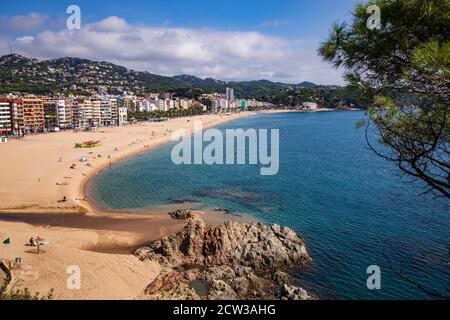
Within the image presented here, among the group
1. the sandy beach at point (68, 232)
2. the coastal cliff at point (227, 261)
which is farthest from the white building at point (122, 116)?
the coastal cliff at point (227, 261)

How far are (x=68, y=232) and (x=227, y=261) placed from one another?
10.1 m

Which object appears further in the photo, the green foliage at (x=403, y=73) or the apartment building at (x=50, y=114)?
the apartment building at (x=50, y=114)

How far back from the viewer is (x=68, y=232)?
22.3 m

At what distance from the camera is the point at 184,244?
19359 millimetres

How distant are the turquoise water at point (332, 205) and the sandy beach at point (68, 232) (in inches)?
117

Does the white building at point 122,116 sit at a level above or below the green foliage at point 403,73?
above

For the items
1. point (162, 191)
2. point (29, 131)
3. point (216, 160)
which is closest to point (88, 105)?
point (29, 131)

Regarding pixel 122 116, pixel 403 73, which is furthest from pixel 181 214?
pixel 122 116

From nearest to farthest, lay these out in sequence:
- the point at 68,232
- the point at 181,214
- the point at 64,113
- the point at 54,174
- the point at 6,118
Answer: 1. the point at 68,232
2. the point at 181,214
3. the point at 54,174
4. the point at 6,118
5. the point at 64,113

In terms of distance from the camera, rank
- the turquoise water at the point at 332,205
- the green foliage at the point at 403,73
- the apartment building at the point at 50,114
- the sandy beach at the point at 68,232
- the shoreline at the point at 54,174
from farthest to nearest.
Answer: the apartment building at the point at 50,114 → the shoreline at the point at 54,174 → the turquoise water at the point at 332,205 → the sandy beach at the point at 68,232 → the green foliage at the point at 403,73

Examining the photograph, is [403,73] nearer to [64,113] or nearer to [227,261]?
[227,261]

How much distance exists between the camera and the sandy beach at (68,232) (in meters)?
15.6

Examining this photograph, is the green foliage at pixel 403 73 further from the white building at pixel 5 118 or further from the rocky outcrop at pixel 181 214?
the white building at pixel 5 118
